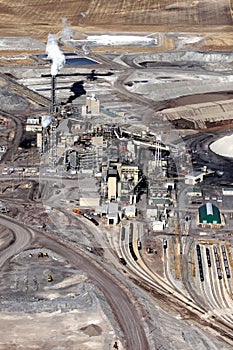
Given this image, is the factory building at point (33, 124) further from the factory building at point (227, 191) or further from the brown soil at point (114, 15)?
the brown soil at point (114, 15)

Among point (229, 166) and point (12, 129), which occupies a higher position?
point (12, 129)

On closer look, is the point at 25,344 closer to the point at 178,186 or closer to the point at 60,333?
the point at 60,333

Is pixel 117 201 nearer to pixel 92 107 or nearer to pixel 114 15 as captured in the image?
pixel 92 107

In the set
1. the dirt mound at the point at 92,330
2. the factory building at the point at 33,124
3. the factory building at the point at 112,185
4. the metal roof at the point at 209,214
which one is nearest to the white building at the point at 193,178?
the metal roof at the point at 209,214

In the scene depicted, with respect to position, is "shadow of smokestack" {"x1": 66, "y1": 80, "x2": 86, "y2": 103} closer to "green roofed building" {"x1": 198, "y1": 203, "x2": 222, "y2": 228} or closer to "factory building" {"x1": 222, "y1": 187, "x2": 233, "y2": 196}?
"factory building" {"x1": 222, "y1": 187, "x2": 233, "y2": 196}

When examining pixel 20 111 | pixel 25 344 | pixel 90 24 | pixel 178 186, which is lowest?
pixel 25 344


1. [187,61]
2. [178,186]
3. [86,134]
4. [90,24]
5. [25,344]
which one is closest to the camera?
[25,344]

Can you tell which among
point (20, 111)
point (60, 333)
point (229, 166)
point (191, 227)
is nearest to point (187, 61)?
point (20, 111)
